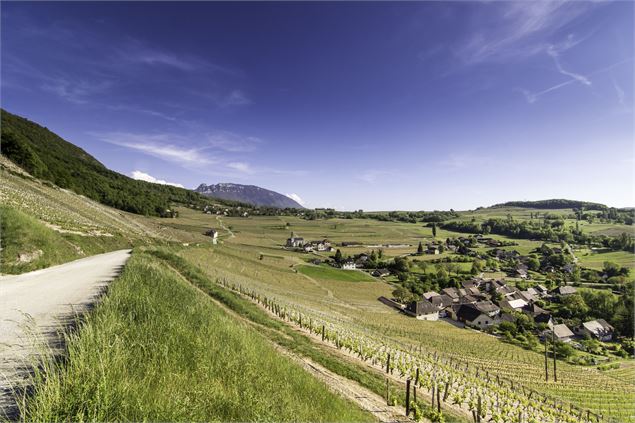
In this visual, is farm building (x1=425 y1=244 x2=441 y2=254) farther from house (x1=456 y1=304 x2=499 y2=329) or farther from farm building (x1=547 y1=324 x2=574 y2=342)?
farm building (x1=547 y1=324 x2=574 y2=342)

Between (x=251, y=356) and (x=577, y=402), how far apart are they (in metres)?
35.3

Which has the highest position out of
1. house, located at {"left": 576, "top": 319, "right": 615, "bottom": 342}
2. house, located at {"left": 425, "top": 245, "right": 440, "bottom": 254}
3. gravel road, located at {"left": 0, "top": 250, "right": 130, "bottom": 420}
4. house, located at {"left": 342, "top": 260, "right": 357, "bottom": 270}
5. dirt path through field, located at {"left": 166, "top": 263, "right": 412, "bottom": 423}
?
gravel road, located at {"left": 0, "top": 250, "right": 130, "bottom": 420}

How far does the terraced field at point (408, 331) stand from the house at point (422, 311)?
551 cm

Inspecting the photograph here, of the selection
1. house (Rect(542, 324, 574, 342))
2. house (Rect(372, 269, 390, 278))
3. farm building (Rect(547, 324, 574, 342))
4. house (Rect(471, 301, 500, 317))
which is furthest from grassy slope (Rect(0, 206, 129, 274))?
farm building (Rect(547, 324, 574, 342))

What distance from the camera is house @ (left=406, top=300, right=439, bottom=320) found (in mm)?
61316

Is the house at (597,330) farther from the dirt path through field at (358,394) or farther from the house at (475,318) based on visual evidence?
the dirt path through field at (358,394)

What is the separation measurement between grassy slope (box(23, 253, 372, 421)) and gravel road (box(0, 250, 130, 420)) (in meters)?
0.71

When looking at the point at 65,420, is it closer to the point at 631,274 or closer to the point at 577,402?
the point at 577,402

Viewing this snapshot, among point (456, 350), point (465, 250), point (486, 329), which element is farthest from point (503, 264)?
point (456, 350)

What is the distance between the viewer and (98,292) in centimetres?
1294

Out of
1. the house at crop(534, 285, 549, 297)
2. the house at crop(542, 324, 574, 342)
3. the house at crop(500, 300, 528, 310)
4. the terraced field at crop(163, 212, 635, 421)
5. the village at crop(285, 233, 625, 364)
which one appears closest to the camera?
the terraced field at crop(163, 212, 635, 421)

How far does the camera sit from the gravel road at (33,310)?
5206mm

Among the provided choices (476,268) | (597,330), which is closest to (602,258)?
(476,268)

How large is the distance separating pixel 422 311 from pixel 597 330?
39329mm
